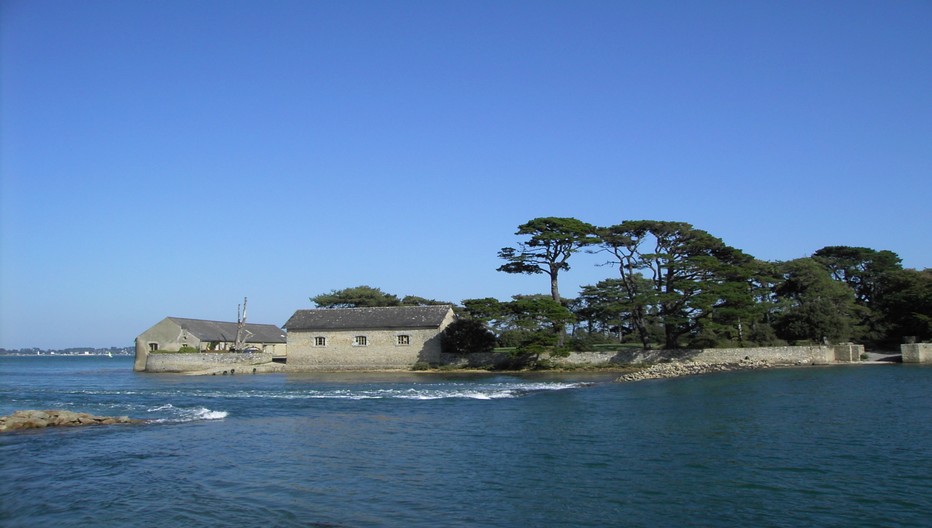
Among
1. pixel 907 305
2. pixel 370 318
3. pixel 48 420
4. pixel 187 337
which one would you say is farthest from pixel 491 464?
pixel 187 337

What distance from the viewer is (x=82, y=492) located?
9.28 m

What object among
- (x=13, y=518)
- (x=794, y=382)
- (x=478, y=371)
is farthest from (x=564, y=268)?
(x=13, y=518)

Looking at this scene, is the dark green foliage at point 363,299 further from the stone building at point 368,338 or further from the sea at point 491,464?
the sea at point 491,464

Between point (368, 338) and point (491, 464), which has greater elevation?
point (368, 338)

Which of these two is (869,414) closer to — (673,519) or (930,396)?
(930,396)

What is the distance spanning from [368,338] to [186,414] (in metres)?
21.8

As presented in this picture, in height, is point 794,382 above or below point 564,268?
below

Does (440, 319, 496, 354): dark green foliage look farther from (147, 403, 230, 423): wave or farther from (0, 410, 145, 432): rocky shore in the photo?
(0, 410, 145, 432): rocky shore

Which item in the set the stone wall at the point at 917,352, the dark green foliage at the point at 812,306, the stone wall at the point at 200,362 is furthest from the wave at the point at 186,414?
the stone wall at the point at 917,352

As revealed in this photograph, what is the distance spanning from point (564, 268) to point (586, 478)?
28096mm

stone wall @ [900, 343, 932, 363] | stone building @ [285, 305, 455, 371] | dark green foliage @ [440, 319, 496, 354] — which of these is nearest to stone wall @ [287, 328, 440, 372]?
stone building @ [285, 305, 455, 371]

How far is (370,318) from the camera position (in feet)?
132

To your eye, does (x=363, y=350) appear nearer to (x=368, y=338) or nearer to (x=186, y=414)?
(x=368, y=338)

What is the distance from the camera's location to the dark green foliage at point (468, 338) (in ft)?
126
